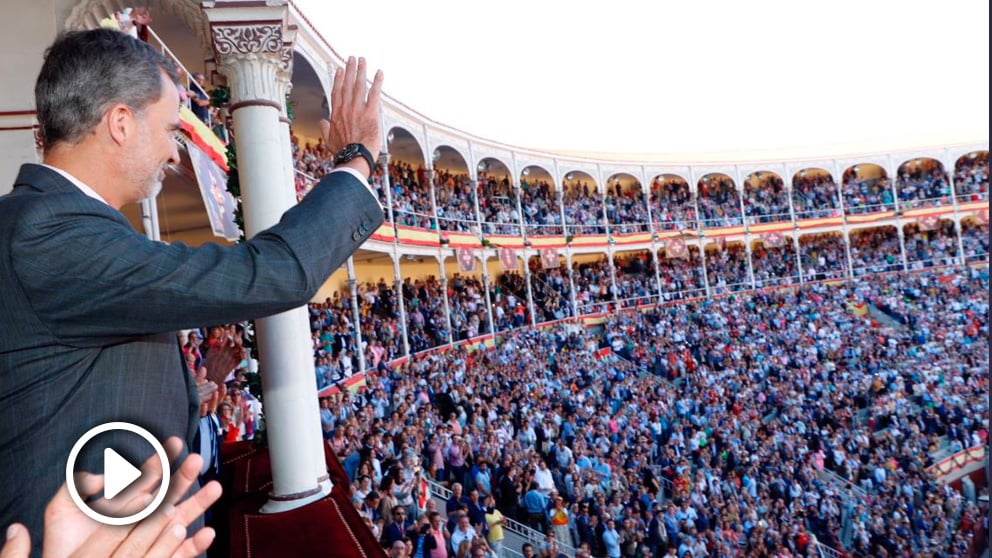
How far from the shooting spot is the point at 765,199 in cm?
3962

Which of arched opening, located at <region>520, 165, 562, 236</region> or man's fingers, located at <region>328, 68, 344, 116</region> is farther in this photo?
arched opening, located at <region>520, 165, 562, 236</region>

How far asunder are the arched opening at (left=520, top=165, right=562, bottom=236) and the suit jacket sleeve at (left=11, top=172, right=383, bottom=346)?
28.7m

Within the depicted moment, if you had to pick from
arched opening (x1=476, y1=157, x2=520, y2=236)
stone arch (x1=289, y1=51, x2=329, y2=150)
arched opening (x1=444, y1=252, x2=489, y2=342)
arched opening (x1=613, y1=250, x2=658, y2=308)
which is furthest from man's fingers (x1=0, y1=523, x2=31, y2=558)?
arched opening (x1=613, y1=250, x2=658, y2=308)

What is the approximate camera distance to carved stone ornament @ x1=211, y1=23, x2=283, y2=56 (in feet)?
12.9

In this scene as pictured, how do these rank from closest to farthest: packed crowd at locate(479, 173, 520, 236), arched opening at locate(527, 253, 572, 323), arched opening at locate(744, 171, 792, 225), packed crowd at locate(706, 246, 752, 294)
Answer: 1. packed crowd at locate(479, 173, 520, 236)
2. arched opening at locate(527, 253, 572, 323)
3. packed crowd at locate(706, 246, 752, 294)
4. arched opening at locate(744, 171, 792, 225)

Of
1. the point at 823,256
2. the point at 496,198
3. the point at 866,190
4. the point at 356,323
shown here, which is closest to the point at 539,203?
the point at 496,198

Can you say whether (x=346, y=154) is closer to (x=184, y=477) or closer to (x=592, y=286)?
(x=184, y=477)

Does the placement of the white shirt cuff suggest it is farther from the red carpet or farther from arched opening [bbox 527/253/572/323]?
arched opening [bbox 527/253/572/323]

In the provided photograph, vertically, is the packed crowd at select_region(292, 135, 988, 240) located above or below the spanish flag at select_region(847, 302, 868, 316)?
above

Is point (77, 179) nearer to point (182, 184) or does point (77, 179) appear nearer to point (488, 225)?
point (182, 184)

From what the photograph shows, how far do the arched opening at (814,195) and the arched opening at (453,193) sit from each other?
67.1 ft

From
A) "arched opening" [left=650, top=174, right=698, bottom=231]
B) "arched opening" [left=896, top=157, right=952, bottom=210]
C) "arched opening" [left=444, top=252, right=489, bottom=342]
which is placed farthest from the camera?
"arched opening" [left=896, top=157, right=952, bottom=210]

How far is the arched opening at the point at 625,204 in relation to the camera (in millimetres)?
34906

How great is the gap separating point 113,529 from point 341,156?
0.75 meters
